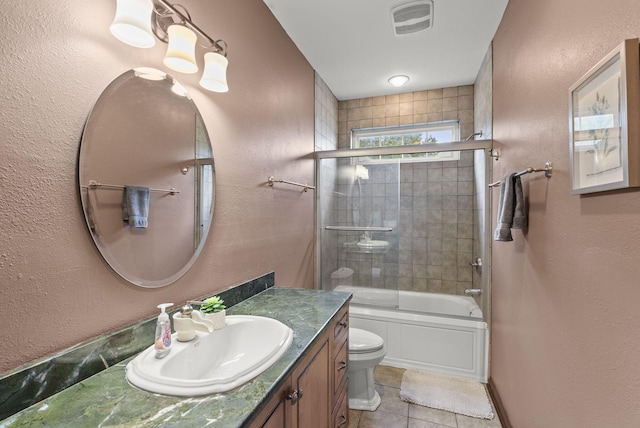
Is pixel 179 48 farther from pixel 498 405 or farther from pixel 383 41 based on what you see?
pixel 498 405

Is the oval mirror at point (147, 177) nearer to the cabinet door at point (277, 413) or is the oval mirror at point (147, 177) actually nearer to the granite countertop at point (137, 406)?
the granite countertop at point (137, 406)

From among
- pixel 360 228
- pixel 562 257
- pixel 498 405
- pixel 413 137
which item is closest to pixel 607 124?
pixel 562 257

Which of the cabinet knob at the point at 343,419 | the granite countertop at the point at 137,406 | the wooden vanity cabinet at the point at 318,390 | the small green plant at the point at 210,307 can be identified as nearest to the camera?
the granite countertop at the point at 137,406

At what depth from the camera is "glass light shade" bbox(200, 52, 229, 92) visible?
1.32 m

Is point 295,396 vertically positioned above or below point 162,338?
below

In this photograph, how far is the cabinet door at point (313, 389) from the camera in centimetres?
104

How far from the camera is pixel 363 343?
2.07 metres

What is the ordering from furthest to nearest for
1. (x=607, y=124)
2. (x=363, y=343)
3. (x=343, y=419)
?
(x=363, y=343)
(x=343, y=419)
(x=607, y=124)

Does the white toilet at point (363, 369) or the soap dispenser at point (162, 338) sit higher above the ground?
the soap dispenser at point (162, 338)

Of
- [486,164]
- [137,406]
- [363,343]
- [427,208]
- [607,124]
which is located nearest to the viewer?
[137,406]

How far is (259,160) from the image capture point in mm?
1895

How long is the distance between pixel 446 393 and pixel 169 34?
2710 millimetres

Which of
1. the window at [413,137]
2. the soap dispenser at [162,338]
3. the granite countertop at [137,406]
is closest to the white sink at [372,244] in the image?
the window at [413,137]

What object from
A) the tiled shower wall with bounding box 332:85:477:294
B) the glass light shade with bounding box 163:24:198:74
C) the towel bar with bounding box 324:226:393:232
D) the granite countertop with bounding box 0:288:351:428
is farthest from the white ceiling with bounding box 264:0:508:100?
the granite countertop with bounding box 0:288:351:428
